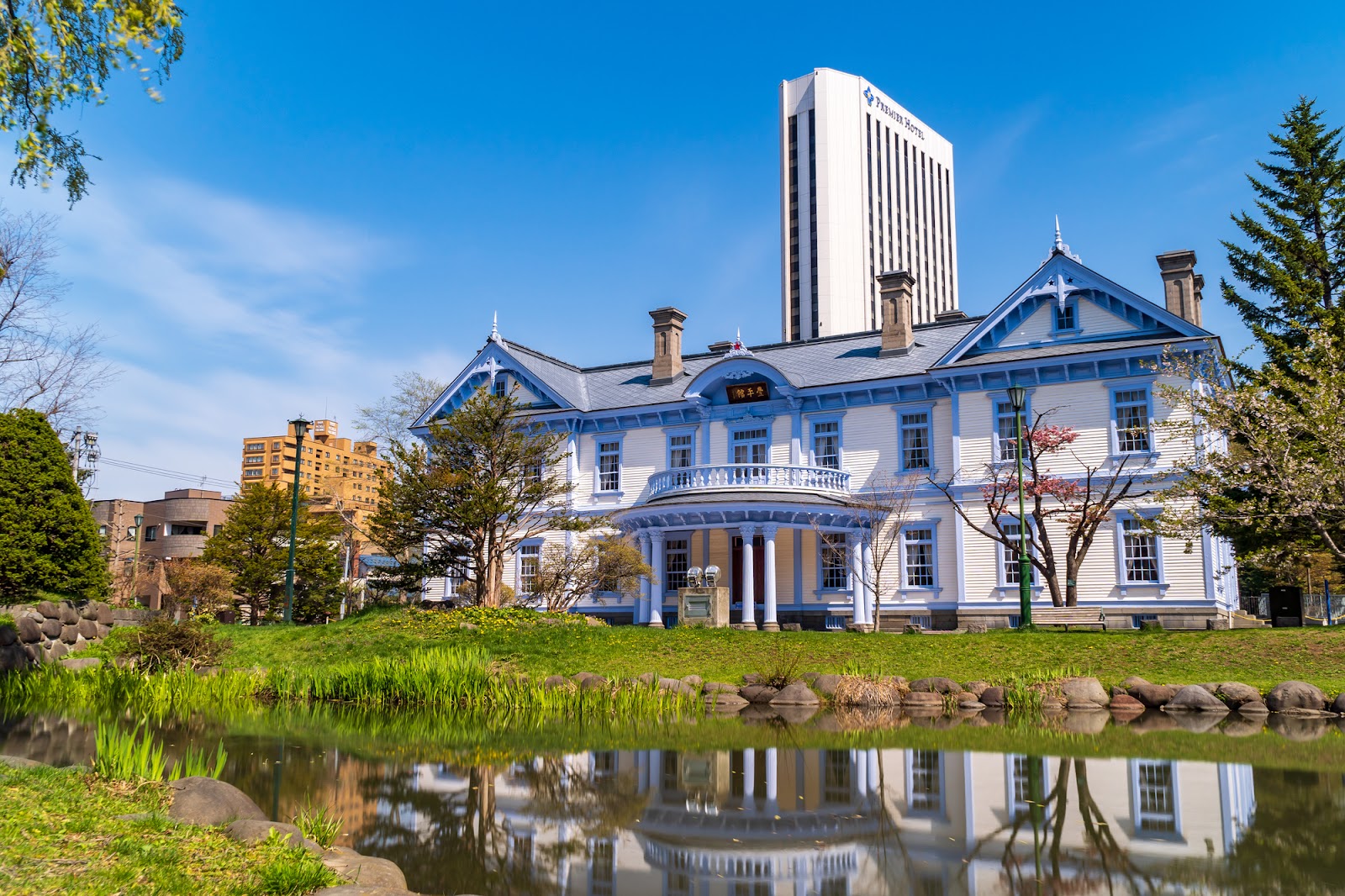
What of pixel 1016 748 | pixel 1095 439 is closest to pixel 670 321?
pixel 1095 439

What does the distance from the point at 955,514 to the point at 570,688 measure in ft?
53.6

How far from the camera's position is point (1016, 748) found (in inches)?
473

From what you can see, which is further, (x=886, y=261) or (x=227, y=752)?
→ (x=886, y=261)

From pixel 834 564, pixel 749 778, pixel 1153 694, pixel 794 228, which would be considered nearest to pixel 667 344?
pixel 834 564

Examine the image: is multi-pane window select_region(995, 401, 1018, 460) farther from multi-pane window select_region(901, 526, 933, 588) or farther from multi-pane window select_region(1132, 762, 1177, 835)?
multi-pane window select_region(1132, 762, 1177, 835)

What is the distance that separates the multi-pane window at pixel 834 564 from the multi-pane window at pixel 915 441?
9.95ft

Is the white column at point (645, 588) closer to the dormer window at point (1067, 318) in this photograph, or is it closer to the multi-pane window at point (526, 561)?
the multi-pane window at point (526, 561)

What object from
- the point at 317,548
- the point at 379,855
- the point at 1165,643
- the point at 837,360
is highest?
the point at 837,360

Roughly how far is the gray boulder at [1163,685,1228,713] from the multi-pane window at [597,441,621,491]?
70.0ft

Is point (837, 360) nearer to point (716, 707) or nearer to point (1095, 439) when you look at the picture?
point (1095, 439)

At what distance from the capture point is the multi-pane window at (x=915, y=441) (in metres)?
30.8

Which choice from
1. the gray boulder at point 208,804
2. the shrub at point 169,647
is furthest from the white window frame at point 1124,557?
the gray boulder at point 208,804

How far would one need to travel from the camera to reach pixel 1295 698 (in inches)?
Answer: 637

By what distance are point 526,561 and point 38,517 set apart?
1706cm
